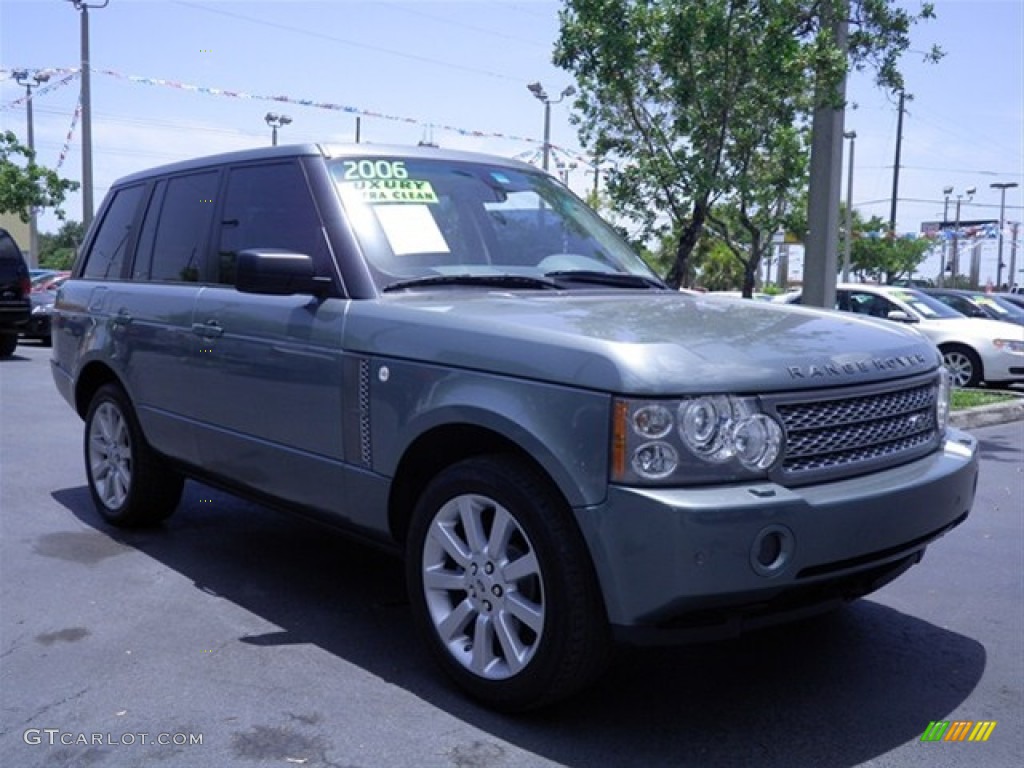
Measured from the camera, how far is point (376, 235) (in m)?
4.12

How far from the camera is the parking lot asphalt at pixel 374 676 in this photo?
3.20 metres

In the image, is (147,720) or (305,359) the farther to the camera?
(305,359)

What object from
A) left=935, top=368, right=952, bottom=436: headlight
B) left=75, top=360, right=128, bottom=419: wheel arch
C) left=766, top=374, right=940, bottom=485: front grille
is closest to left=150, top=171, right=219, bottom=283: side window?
left=75, top=360, right=128, bottom=419: wheel arch

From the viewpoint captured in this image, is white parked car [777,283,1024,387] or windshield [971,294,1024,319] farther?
windshield [971,294,1024,319]

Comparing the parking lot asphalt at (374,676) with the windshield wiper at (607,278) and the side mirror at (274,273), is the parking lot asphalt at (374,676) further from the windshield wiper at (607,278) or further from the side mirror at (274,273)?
→ the windshield wiper at (607,278)

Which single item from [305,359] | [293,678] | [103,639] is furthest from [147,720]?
[305,359]

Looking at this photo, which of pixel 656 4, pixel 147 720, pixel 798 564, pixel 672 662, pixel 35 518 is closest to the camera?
pixel 798 564

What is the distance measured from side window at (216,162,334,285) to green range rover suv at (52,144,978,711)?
14 mm

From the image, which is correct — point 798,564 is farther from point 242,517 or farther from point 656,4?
point 656,4

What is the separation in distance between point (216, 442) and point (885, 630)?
3002 millimetres

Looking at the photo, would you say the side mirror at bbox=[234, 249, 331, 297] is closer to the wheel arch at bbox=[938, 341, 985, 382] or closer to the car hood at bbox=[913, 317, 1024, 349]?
the car hood at bbox=[913, 317, 1024, 349]

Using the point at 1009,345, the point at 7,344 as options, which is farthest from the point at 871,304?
the point at 7,344
